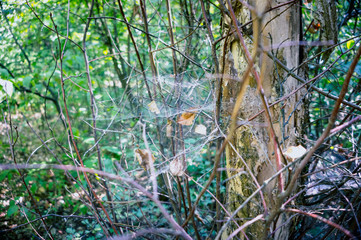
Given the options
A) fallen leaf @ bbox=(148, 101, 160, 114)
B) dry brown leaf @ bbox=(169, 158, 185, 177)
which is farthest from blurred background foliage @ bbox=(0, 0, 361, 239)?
dry brown leaf @ bbox=(169, 158, 185, 177)

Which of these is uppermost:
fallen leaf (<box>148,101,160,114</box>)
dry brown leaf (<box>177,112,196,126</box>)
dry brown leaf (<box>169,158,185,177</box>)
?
fallen leaf (<box>148,101,160,114</box>)

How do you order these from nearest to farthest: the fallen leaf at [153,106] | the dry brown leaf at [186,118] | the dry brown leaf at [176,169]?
1. the dry brown leaf at [176,169]
2. the dry brown leaf at [186,118]
3. the fallen leaf at [153,106]

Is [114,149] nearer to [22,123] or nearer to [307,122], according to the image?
[22,123]

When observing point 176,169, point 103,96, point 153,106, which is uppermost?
point 153,106

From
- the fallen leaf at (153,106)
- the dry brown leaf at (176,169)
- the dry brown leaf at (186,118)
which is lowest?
the dry brown leaf at (176,169)

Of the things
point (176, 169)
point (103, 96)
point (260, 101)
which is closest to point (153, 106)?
point (176, 169)

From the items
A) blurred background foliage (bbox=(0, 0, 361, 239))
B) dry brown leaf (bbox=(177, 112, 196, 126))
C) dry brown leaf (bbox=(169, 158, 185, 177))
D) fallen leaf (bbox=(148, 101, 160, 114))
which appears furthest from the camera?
blurred background foliage (bbox=(0, 0, 361, 239))

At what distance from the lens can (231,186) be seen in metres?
1.51

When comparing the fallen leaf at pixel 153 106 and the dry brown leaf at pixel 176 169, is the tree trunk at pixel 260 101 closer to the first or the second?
the dry brown leaf at pixel 176 169

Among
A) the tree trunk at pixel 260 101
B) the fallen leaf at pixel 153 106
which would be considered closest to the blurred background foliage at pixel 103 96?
the fallen leaf at pixel 153 106

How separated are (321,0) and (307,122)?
74 cm

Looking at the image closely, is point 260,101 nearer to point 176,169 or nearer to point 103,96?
point 176,169

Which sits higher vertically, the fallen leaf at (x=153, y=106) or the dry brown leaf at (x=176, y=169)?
the fallen leaf at (x=153, y=106)

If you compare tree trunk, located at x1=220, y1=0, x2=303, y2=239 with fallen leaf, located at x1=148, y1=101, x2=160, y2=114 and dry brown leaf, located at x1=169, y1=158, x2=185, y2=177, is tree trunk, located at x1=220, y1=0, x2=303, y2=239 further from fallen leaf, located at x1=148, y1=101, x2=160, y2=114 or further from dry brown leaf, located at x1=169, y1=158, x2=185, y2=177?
fallen leaf, located at x1=148, y1=101, x2=160, y2=114
